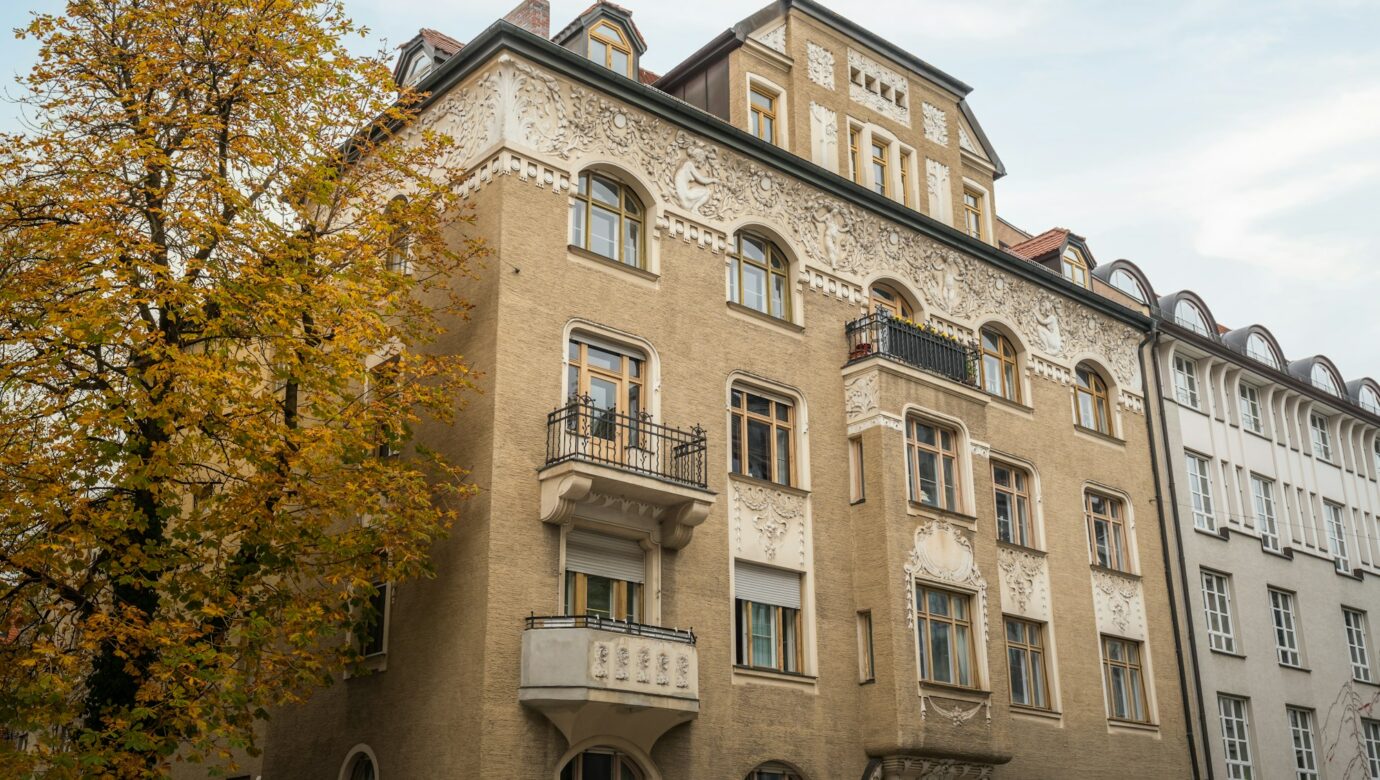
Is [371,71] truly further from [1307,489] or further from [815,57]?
[1307,489]

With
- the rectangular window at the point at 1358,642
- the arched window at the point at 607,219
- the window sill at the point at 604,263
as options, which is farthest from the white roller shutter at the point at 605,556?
the rectangular window at the point at 1358,642

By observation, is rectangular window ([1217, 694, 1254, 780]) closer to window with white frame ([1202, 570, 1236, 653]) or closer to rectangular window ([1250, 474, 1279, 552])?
window with white frame ([1202, 570, 1236, 653])

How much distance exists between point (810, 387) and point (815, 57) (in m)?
7.61

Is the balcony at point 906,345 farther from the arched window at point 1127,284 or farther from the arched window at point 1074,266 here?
the arched window at point 1127,284

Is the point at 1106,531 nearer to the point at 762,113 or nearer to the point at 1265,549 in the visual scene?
the point at 1265,549

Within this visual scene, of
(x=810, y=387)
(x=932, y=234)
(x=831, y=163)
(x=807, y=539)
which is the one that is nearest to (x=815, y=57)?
(x=831, y=163)

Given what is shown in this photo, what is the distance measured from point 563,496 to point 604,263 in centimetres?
458

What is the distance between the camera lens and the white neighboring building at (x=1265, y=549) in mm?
32094

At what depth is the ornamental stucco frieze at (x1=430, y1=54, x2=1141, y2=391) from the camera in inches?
886

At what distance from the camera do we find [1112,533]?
31031 millimetres

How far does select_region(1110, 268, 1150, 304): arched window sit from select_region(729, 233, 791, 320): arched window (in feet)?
42.6

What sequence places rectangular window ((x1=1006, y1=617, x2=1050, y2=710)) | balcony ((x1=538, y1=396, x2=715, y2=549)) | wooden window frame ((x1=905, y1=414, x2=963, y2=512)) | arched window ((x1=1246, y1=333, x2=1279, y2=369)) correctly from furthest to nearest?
arched window ((x1=1246, y1=333, x2=1279, y2=369)) → rectangular window ((x1=1006, y1=617, x2=1050, y2=710)) → wooden window frame ((x1=905, y1=414, x2=963, y2=512)) → balcony ((x1=538, y1=396, x2=715, y2=549))

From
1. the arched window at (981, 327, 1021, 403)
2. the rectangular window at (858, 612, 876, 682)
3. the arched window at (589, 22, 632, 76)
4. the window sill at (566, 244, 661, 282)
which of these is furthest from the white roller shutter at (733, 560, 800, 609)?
the arched window at (589, 22, 632, 76)

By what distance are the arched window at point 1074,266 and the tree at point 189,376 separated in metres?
18.5
